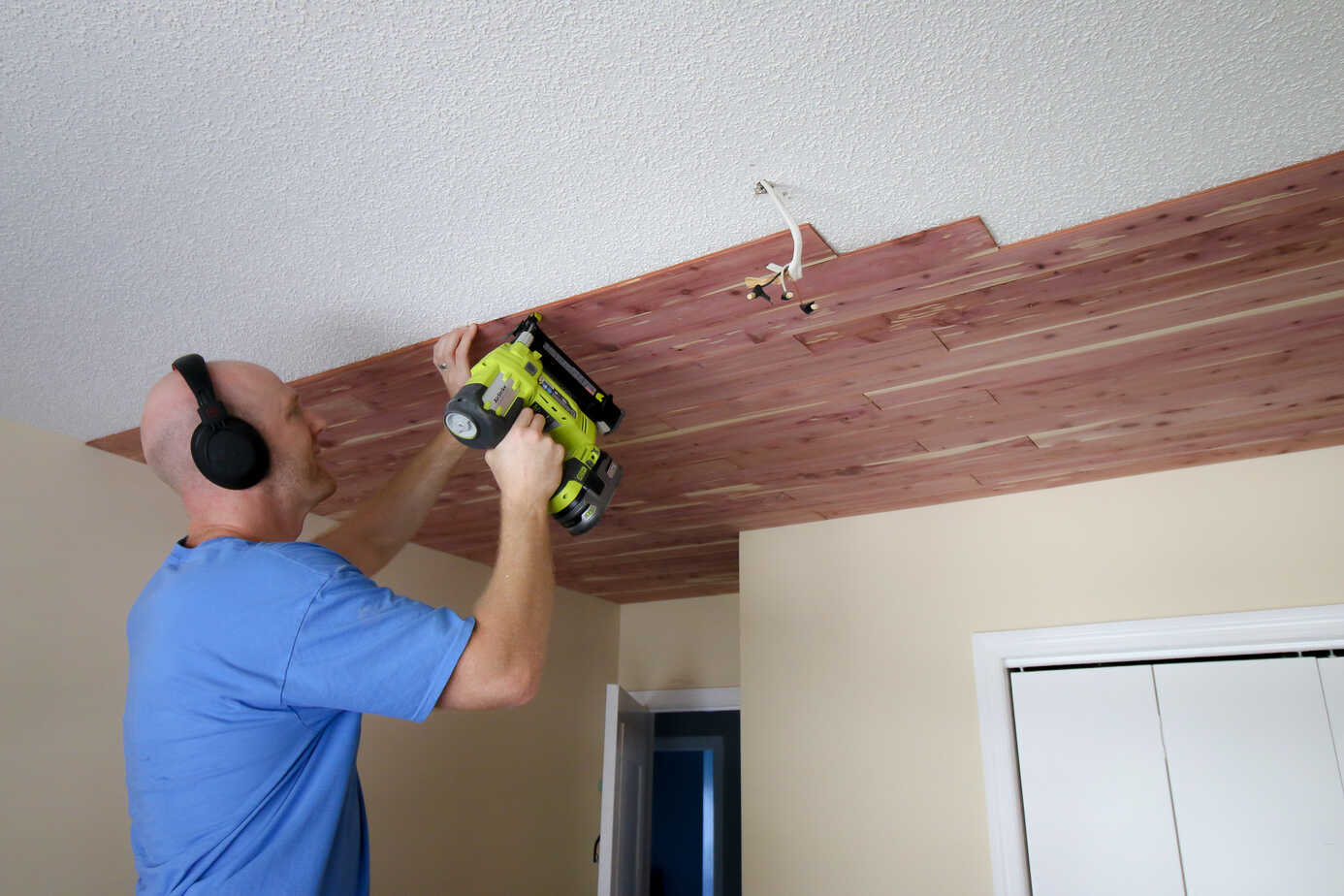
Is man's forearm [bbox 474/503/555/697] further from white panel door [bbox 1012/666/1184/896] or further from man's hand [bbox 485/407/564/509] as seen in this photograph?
white panel door [bbox 1012/666/1184/896]

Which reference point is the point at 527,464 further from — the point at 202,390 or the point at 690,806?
the point at 690,806

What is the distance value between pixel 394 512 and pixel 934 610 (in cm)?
181

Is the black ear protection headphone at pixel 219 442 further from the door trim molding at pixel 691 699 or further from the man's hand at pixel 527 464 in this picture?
the door trim molding at pixel 691 699

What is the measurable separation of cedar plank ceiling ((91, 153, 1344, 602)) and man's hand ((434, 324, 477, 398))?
51 millimetres

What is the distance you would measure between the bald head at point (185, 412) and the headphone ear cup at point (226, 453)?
0.27 ft

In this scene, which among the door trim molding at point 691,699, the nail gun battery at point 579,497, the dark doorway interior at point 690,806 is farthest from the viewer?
the dark doorway interior at point 690,806

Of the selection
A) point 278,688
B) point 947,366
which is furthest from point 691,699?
point 278,688

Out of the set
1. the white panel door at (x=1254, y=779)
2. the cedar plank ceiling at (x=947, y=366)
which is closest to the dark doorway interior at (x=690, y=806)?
the cedar plank ceiling at (x=947, y=366)

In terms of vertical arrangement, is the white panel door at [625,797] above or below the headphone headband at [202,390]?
below

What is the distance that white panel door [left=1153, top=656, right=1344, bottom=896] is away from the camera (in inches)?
94.0

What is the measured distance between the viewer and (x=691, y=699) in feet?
14.0

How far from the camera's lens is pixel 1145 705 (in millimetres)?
2648

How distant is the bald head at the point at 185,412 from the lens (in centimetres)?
146

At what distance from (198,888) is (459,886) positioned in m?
2.49
